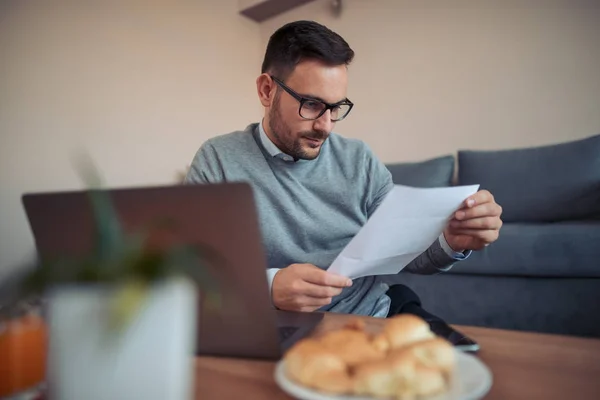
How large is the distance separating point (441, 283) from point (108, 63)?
2.04 meters

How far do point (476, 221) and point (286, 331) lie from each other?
0.41m

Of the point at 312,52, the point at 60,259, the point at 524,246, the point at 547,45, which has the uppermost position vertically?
the point at 547,45

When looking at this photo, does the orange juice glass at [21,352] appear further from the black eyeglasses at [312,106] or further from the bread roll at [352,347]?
the black eyeglasses at [312,106]

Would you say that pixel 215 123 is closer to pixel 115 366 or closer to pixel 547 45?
pixel 547 45

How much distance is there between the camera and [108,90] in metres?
2.19

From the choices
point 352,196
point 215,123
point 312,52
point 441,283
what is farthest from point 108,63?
point 441,283

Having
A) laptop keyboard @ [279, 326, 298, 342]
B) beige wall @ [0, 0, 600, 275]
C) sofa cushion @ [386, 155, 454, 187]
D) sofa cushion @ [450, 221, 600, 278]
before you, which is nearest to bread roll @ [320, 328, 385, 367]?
laptop keyboard @ [279, 326, 298, 342]

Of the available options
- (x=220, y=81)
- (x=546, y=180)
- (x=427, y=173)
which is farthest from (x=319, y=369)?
(x=220, y=81)

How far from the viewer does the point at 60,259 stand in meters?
0.28

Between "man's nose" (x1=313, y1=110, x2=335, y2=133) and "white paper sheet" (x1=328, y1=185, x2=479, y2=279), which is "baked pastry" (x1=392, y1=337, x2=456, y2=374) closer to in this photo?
"white paper sheet" (x1=328, y1=185, x2=479, y2=279)

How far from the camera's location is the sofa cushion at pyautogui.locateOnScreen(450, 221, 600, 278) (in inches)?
60.5

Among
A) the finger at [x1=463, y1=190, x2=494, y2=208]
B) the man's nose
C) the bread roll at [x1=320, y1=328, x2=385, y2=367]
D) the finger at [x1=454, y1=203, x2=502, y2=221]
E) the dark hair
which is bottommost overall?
the bread roll at [x1=320, y1=328, x2=385, y2=367]

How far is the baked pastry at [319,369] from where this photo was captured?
338mm

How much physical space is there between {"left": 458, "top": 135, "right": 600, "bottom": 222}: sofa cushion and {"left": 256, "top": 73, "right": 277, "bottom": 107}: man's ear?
60.0 inches
